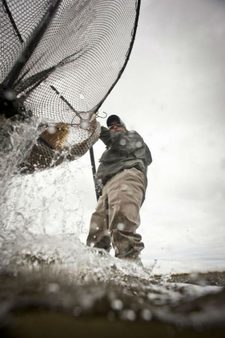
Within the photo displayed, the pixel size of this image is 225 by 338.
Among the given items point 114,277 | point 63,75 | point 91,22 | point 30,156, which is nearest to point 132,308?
point 114,277

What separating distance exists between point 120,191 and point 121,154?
0.65 meters

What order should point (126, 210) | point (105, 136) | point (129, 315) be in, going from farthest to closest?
point (105, 136) < point (126, 210) < point (129, 315)

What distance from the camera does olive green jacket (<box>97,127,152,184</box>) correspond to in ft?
15.8

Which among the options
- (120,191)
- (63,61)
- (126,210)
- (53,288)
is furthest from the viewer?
(120,191)

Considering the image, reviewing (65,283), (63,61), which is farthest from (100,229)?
(65,283)

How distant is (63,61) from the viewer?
9.78 feet

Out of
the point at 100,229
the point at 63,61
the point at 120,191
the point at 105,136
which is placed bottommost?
the point at 100,229

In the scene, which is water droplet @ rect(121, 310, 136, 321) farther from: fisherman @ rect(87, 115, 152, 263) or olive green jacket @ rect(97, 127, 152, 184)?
olive green jacket @ rect(97, 127, 152, 184)

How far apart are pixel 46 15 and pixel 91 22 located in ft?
1.47

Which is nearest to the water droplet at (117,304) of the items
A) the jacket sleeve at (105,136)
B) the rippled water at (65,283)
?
the rippled water at (65,283)

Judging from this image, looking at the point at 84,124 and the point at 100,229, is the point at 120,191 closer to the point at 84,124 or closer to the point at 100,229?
the point at 100,229

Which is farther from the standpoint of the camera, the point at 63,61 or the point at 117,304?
the point at 63,61

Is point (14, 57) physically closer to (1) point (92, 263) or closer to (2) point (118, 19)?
(2) point (118, 19)

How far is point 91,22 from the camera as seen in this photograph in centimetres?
305
